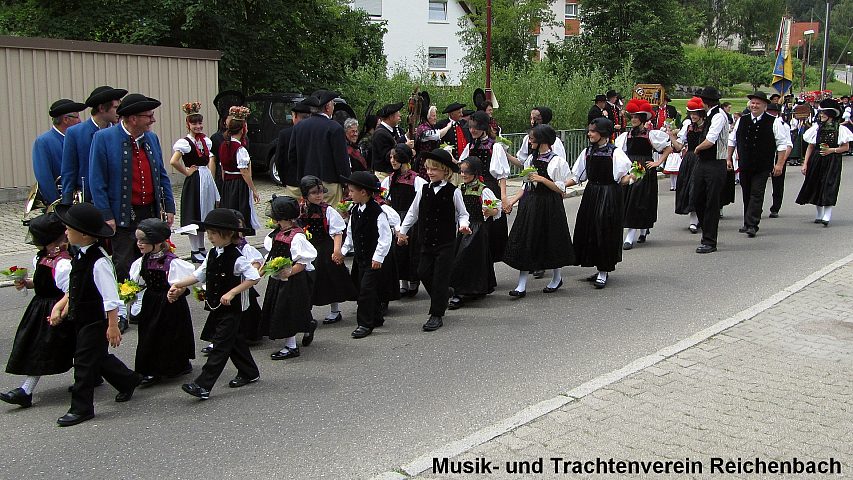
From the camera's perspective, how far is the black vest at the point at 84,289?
5590 millimetres

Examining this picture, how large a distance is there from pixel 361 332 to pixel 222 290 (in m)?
1.78

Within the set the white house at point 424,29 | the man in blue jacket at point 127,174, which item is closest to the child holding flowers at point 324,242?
the man in blue jacket at point 127,174

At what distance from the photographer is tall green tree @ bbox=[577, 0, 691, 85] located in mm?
34219

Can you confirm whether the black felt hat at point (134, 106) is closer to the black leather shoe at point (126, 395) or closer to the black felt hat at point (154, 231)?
the black felt hat at point (154, 231)

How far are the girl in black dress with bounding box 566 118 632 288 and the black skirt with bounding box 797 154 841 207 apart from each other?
563 centimetres

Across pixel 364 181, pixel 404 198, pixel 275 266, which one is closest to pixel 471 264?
pixel 404 198

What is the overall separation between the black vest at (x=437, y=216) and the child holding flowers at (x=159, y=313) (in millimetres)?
2347

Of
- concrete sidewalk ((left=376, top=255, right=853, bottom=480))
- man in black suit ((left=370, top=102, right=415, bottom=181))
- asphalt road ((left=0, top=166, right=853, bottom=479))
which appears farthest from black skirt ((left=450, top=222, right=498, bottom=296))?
concrete sidewalk ((left=376, top=255, right=853, bottom=480))

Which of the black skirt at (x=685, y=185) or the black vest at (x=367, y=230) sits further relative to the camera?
the black skirt at (x=685, y=185)

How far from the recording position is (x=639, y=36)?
34.3 m

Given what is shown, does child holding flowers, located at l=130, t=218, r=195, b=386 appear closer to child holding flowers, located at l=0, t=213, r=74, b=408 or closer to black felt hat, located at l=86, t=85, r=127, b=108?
child holding flowers, located at l=0, t=213, r=74, b=408

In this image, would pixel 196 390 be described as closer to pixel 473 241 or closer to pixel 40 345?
pixel 40 345

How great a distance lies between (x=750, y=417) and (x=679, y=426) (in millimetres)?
492

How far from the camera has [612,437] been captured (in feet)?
16.9
